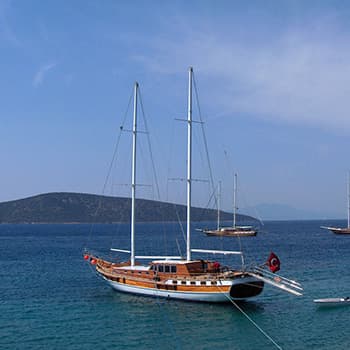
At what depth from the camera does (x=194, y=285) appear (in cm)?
4097

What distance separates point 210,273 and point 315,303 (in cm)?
859

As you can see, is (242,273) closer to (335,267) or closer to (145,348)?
(145,348)

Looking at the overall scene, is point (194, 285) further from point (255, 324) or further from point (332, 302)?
point (332, 302)

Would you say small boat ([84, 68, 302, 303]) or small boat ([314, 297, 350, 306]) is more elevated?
small boat ([84, 68, 302, 303])

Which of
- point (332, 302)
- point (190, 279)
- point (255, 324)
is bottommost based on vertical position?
point (255, 324)

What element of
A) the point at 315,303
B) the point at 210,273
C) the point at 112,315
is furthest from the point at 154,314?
the point at 315,303

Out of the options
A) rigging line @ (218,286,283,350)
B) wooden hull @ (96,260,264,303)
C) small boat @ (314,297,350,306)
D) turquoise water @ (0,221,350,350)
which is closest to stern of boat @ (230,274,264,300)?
wooden hull @ (96,260,264,303)

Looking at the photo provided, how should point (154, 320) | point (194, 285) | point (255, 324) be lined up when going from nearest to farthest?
1. point (255, 324)
2. point (154, 320)
3. point (194, 285)

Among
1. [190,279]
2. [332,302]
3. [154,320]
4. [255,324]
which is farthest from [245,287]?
[154,320]

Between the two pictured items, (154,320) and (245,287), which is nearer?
(154,320)

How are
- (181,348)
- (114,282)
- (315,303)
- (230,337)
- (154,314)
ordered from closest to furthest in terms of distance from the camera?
(181,348) → (230,337) → (154,314) → (315,303) → (114,282)

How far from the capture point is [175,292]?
138 feet

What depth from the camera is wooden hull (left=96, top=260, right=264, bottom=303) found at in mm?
39812

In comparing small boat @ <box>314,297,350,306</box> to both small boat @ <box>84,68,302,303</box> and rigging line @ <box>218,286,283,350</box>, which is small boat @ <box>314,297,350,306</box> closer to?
small boat @ <box>84,68,302,303</box>
